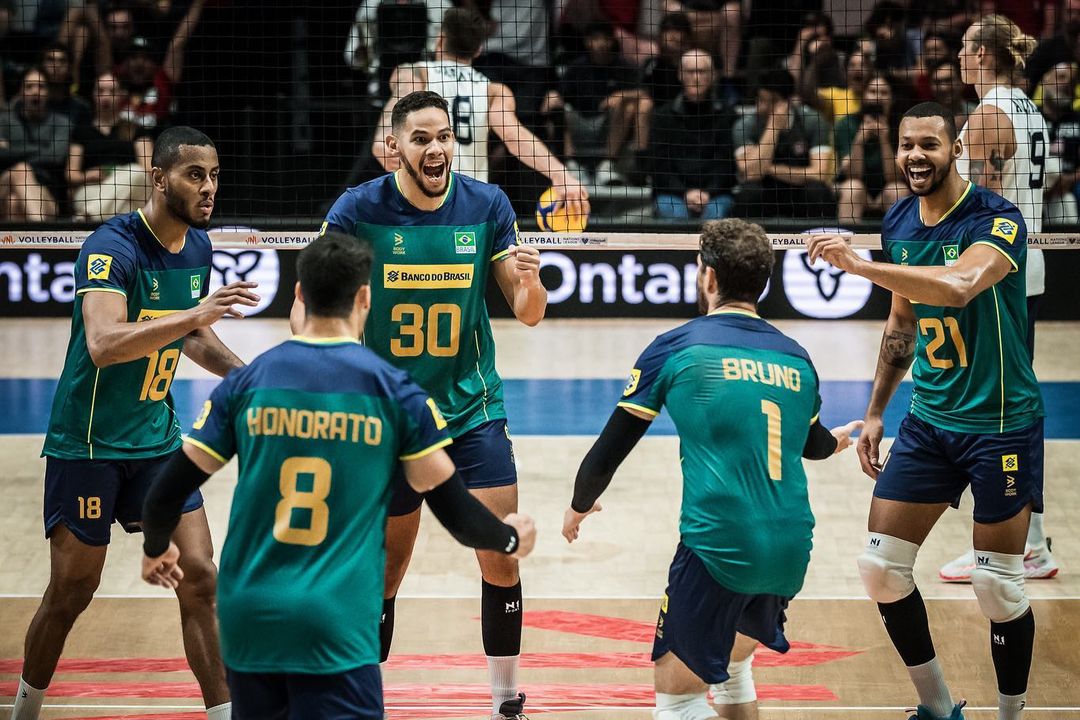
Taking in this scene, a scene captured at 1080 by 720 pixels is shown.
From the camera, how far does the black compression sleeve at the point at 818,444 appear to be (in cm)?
470

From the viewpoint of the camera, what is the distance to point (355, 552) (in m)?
3.86

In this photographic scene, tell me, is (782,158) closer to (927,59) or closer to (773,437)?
(927,59)

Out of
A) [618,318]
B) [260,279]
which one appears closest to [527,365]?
[618,318]

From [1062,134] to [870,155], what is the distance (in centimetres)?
185

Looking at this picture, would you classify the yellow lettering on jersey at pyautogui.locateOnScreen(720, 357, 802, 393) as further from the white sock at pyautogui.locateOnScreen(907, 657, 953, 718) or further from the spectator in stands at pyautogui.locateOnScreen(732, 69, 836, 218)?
the spectator in stands at pyautogui.locateOnScreen(732, 69, 836, 218)

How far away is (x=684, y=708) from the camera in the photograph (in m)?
4.44

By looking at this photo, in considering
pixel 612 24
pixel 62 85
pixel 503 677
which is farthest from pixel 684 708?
pixel 62 85

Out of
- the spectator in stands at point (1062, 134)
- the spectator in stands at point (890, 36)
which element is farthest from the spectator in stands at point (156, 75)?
the spectator in stands at point (1062, 134)

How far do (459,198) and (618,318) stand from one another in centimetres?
779

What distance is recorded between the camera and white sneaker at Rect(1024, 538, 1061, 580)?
722cm

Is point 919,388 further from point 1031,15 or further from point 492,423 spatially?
point 1031,15

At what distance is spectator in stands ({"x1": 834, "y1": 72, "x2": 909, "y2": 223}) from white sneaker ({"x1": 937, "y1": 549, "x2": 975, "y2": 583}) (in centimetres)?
621

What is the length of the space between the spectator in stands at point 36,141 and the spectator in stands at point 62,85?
0.06m

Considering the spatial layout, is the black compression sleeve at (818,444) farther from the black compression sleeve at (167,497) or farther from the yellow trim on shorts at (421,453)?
the black compression sleeve at (167,497)
